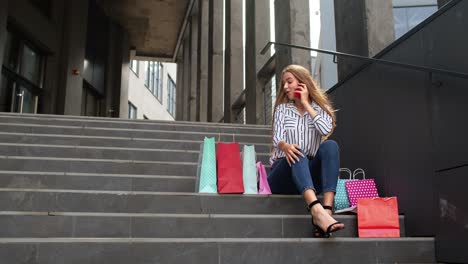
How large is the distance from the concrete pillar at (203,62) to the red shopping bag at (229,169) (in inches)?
542

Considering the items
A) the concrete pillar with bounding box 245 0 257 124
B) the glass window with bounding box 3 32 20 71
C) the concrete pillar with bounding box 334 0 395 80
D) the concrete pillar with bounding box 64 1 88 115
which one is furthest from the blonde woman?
the concrete pillar with bounding box 64 1 88 115

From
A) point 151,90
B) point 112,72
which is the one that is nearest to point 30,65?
point 112,72

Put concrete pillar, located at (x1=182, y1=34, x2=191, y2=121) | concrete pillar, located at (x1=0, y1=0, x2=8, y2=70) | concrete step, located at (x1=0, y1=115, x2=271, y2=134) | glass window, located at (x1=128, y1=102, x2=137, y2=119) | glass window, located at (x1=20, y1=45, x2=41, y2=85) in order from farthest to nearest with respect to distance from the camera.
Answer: glass window, located at (x1=128, y1=102, x2=137, y2=119) < concrete pillar, located at (x1=182, y1=34, x2=191, y2=121) < glass window, located at (x1=20, y1=45, x2=41, y2=85) < concrete pillar, located at (x1=0, y1=0, x2=8, y2=70) < concrete step, located at (x1=0, y1=115, x2=271, y2=134)

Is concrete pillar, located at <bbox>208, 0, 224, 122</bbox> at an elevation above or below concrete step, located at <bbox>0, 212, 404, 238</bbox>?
above

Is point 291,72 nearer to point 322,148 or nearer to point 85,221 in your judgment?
point 322,148

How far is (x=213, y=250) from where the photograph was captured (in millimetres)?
2982

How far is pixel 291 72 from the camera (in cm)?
402

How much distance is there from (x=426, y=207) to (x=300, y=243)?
107 cm

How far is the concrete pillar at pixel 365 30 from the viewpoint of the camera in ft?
18.3

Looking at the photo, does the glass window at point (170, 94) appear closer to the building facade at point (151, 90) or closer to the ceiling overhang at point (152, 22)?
the building facade at point (151, 90)

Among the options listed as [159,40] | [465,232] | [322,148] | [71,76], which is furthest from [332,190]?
[159,40]

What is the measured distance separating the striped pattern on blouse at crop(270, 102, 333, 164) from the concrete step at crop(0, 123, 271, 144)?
7.74 ft

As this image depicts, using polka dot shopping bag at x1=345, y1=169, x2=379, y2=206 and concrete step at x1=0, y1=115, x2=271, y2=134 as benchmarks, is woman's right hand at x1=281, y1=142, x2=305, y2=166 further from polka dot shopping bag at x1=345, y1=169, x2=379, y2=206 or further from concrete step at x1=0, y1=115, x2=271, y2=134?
concrete step at x1=0, y1=115, x2=271, y2=134

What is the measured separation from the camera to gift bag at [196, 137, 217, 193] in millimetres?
A: 3930
